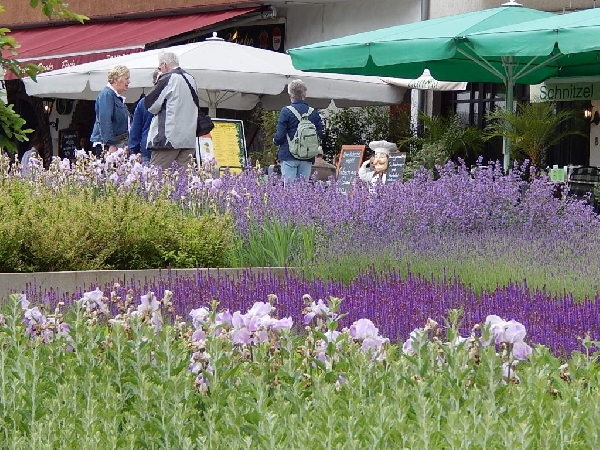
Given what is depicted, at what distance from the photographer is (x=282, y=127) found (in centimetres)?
1410

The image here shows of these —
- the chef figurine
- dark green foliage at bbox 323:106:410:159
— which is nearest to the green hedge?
the chef figurine

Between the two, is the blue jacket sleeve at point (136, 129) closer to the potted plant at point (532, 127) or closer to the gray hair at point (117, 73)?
the gray hair at point (117, 73)

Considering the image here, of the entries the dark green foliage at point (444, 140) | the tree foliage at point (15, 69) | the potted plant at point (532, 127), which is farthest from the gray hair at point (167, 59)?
the tree foliage at point (15, 69)

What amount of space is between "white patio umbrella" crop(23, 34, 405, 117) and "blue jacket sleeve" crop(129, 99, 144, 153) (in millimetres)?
2725

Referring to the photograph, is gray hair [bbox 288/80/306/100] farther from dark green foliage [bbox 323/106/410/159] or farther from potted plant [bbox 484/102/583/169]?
dark green foliage [bbox 323/106/410/159]

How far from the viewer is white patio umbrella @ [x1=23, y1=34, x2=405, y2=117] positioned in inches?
635

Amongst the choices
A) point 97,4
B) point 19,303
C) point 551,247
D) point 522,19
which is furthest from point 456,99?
point 19,303

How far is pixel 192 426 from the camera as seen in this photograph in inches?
135

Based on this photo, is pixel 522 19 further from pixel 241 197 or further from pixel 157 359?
pixel 157 359

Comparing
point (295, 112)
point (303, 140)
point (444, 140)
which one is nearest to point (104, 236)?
point (303, 140)

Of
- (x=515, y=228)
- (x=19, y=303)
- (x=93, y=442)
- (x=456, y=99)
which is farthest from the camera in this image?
(x=456, y=99)

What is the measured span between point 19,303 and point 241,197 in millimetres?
5363

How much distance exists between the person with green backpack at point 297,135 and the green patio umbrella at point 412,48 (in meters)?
0.41

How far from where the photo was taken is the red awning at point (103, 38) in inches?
899
